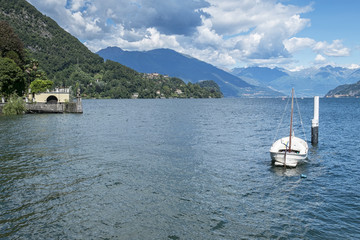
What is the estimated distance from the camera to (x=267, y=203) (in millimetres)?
17203

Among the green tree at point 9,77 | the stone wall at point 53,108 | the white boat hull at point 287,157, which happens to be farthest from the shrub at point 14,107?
the white boat hull at point 287,157

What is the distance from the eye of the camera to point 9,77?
71.4m

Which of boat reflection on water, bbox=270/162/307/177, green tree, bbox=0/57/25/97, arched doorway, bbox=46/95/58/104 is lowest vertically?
Result: boat reflection on water, bbox=270/162/307/177

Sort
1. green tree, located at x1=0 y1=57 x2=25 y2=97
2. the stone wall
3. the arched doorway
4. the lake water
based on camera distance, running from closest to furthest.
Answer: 1. the lake water
2. green tree, located at x1=0 y1=57 x2=25 y2=97
3. the stone wall
4. the arched doorway

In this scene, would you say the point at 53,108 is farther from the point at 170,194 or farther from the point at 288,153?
the point at 170,194

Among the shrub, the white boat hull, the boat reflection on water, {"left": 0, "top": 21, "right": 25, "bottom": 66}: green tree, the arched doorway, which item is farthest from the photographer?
the arched doorway

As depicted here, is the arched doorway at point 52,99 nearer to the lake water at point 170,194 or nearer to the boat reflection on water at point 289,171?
the lake water at point 170,194

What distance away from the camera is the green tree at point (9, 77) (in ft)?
232

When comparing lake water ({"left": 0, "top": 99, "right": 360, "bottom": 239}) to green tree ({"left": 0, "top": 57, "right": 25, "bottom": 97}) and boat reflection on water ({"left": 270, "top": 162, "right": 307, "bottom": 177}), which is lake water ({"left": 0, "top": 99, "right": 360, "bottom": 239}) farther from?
green tree ({"left": 0, "top": 57, "right": 25, "bottom": 97})

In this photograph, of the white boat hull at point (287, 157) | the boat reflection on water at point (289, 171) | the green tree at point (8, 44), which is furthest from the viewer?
the green tree at point (8, 44)

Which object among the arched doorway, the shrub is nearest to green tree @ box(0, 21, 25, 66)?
the arched doorway

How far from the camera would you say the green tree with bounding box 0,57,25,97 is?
70750mm

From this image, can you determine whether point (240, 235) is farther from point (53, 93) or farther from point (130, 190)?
point (53, 93)

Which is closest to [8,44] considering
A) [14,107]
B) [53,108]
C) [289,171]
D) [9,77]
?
[9,77]
